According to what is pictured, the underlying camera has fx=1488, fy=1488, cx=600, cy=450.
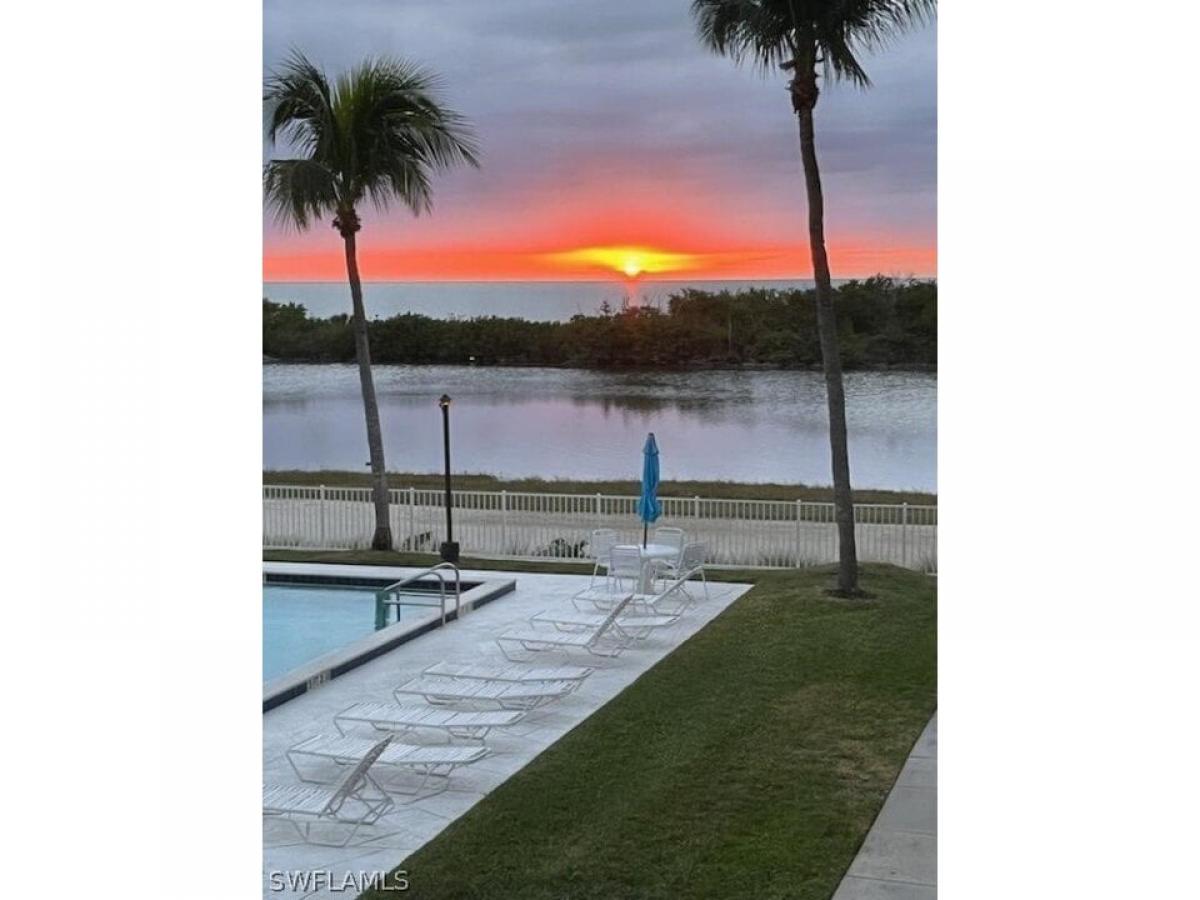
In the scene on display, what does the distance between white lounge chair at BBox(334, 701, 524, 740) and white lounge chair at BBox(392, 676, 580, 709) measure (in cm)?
15

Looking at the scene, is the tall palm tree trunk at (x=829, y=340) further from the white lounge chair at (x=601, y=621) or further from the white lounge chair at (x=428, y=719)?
the white lounge chair at (x=428, y=719)

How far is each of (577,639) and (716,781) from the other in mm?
2853

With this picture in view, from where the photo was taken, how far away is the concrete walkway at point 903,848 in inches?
237

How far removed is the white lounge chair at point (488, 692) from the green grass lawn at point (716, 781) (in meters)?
0.30

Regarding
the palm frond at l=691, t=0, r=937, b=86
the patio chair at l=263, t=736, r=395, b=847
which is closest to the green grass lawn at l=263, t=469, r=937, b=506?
the palm frond at l=691, t=0, r=937, b=86

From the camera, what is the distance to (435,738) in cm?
827

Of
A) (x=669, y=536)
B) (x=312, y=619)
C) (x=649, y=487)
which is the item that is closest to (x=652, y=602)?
(x=649, y=487)
